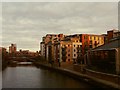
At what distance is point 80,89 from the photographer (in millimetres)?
21812

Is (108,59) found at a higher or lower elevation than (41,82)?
higher

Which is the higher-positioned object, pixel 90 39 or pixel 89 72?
pixel 90 39

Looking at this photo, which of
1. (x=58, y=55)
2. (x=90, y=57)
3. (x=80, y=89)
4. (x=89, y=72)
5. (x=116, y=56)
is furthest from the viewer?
(x=58, y=55)

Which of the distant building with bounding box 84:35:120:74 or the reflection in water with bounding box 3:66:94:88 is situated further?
the reflection in water with bounding box 3:66:94:88

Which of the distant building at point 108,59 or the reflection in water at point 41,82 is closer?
the distant building at point 108,59

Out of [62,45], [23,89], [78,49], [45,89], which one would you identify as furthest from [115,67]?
[62,45]

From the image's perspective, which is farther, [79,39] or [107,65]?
[79,39]

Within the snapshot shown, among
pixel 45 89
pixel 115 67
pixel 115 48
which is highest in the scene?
pixel 115 48

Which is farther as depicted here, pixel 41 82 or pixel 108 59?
pixel 41 82

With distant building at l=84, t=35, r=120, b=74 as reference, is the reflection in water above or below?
below

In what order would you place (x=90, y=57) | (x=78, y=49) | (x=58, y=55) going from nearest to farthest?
(x=90, y=57)
(x=78, y=49)
(x=58, y=55)

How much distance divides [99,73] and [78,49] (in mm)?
28639

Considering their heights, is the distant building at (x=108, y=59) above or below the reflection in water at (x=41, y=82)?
above

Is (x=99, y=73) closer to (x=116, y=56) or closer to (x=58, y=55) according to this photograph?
(x=116, y=56)
